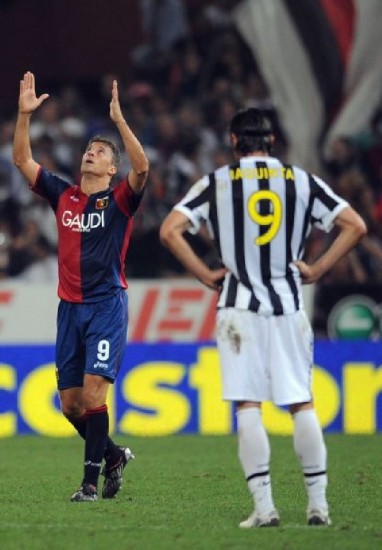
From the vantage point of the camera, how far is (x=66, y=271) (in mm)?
9375

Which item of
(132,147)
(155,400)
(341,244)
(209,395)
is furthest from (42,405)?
(341,244)

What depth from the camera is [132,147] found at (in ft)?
29.4

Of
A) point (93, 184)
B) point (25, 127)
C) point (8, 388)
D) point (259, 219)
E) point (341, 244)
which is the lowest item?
point (8, 388)

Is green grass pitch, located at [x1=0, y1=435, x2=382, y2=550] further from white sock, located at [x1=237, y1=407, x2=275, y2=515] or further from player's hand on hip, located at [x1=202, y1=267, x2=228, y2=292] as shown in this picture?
player's hand on hip, located at [x1=202, y1=267, x2=228, y2=292]

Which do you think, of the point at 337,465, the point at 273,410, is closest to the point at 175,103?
the point at 273,410

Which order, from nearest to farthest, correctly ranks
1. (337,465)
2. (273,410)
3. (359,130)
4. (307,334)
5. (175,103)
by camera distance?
(307,334), (337,465), (273,410), (359,130), (175,103)

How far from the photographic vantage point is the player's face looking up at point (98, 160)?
9336mm

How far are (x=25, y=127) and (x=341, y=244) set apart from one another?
2.48 metres

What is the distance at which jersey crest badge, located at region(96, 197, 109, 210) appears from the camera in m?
9.40

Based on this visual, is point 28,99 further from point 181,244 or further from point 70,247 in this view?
point 181,244

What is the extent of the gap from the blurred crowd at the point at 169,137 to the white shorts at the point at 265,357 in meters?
8.81

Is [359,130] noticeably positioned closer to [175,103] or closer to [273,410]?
[175,103]

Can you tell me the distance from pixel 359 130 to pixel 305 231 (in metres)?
10.6

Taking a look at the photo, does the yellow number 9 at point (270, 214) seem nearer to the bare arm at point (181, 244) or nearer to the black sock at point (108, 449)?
the bare arm at point (181, 244)
